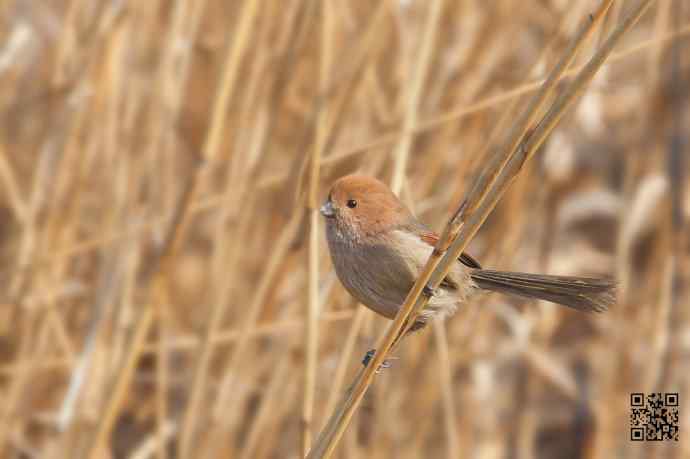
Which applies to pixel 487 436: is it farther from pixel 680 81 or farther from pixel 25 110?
pixel 25 110

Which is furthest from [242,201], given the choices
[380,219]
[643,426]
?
[643,426]

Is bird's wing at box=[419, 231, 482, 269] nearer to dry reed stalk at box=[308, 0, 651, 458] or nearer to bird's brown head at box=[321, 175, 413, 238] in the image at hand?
bird's brown head at box=[321, 175, 413, 238]

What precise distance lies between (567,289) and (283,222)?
1.11 meters

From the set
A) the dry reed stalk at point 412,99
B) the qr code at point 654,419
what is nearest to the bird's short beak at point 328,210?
the dry reed stalk at point 412,99

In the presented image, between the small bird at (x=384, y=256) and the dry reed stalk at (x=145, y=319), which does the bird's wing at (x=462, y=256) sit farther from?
the dry reed stalk at (x=145, y=319)

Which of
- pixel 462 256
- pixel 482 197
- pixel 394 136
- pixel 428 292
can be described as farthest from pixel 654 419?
pixel 482 197

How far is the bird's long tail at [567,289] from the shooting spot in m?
1.46

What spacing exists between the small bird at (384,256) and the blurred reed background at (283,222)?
80mm

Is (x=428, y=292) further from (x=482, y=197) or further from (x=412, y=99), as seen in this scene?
(x=412, y=99)

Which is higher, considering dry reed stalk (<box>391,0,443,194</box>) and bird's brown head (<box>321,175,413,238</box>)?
dry reed stalk (<box>391,0,443,194</box>)

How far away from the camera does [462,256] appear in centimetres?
174

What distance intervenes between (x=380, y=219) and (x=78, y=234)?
1.80m

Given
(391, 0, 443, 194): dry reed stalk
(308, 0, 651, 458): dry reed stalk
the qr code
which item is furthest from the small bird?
the qr code

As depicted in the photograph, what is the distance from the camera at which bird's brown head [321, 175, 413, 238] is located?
1703 millimetres
